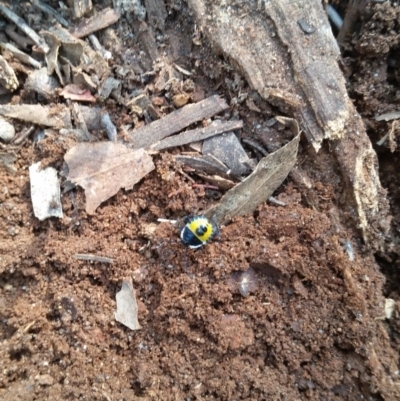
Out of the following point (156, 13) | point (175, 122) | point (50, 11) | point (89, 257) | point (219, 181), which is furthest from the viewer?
point (50, 11)

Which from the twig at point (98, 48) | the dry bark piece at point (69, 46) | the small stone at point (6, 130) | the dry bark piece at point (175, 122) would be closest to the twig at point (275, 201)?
the dry bark piece at point (175, 122)

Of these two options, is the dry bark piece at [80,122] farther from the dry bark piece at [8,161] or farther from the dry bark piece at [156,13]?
the dry bark piece at [156,13]

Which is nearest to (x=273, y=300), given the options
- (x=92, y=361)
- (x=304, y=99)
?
(x=92, y=361)

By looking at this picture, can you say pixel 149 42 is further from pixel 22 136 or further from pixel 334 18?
pixel 334 18

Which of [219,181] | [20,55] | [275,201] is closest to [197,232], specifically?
[219,181]

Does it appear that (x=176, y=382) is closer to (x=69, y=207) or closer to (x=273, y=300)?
(x=273, y=300)

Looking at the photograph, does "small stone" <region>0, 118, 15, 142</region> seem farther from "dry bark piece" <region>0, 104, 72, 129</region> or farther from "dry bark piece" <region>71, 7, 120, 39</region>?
"dry bark piece" <region>71, 7, 120, 39</region>

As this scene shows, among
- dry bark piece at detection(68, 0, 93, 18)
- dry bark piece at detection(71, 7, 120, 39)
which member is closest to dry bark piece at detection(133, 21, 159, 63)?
dry bark piece at detection(71, 7, 120, 39)
